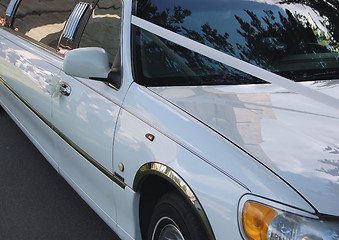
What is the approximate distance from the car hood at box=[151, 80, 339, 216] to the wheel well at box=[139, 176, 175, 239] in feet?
1.31

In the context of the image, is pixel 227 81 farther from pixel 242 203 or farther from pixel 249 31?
pixel 242 203

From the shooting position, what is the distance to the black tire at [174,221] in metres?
2.02

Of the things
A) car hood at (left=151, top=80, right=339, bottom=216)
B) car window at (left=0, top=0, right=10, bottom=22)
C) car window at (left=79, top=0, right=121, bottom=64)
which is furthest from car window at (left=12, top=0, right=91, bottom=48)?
car hood at (left=151, top=80, right=339, bottom=216)

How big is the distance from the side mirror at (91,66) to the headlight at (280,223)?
1.20m

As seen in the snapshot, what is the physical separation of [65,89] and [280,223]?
6.39 feet

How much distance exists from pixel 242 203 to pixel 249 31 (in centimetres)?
143

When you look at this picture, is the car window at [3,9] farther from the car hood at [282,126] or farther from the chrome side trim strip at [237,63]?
the car hood at [282,126]

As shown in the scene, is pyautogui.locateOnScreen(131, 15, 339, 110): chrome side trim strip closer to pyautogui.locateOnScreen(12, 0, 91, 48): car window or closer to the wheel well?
the wheel well

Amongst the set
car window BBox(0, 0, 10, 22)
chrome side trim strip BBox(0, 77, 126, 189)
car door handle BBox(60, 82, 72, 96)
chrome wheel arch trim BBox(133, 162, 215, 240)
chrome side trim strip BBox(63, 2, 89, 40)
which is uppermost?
chrome side trim strip BBox(63, 2, 89, 40)

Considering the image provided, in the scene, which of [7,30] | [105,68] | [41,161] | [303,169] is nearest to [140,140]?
[105,68]

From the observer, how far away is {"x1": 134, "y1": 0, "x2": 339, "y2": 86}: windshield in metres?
2.65

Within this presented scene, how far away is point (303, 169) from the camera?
1.81 meters

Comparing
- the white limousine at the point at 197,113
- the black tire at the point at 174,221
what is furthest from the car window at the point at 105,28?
the black tire at the point at 174,221

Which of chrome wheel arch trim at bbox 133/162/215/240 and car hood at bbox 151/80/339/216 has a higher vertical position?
car hood at bbox 151/80/339/216
